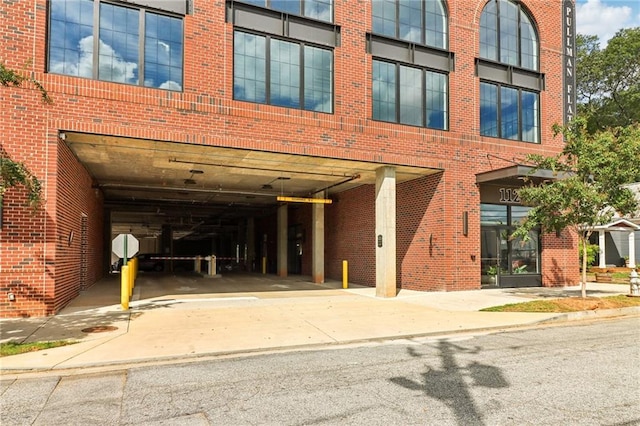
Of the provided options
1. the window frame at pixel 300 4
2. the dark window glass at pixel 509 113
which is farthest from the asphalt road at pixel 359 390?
the dark window glass at pixel 509 113

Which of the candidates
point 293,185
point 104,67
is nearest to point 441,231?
point 293,185

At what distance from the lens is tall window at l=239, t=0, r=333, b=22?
538 inches

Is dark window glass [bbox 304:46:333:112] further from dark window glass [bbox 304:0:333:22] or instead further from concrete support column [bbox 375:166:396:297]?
concrete support column [bbox 375:166:396:297]

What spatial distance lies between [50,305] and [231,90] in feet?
23.6

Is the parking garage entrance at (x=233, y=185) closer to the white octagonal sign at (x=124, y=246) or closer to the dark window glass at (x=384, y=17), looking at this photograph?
the white octagonal sign at (x=124, y=246)

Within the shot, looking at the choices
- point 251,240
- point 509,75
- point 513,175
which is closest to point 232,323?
point 513,175

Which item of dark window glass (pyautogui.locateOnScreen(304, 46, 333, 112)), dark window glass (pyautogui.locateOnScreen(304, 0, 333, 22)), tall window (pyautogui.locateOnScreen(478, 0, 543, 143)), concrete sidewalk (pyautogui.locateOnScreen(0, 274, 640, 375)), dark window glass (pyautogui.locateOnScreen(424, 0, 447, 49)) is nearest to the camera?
concrete sidewalk (pyautogui.locateOnScreen(0, 274, 640, 375))

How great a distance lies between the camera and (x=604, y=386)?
538 centimetres

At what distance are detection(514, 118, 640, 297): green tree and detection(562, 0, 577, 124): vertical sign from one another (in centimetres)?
629

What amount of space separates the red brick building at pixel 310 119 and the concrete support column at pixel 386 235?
0.06m

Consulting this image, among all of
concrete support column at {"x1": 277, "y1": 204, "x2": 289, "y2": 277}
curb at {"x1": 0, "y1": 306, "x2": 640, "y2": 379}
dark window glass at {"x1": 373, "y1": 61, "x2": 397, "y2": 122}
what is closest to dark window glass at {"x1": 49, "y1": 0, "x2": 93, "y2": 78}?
curb at {"x1": 0, "y1": 306, "x2": 640, "y2": 379}

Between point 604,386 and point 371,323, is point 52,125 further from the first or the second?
point 604,386

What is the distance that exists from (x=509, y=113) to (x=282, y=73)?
9303 millimetres

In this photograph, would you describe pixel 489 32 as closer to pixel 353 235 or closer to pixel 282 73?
pixel 282 73
